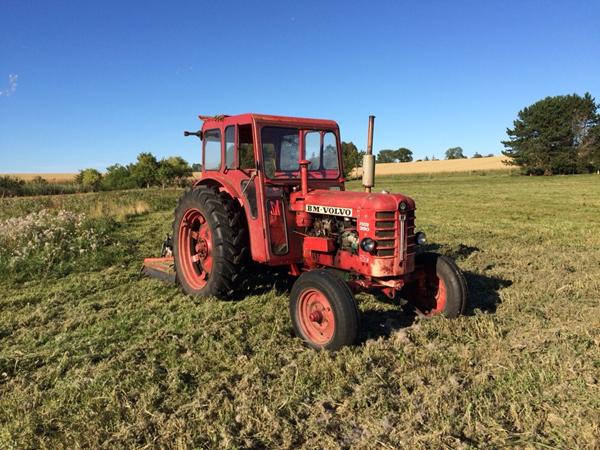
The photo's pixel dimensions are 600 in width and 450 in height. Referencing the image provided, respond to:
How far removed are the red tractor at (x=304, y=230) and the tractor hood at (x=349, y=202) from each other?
1 cm

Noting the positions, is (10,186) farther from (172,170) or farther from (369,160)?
(369,160)

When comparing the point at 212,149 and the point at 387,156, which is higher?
the point at 387,156

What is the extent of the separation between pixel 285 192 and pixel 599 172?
46.2 metres

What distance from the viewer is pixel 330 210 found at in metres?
4.48

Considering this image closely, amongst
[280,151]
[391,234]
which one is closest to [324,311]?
[391,234]

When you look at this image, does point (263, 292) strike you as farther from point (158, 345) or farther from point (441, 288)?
point (441, 288)

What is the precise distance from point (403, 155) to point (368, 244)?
111 meters

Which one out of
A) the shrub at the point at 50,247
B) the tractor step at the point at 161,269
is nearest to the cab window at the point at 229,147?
the tractor step at the point at 161,269

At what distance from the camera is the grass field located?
2.64 metres

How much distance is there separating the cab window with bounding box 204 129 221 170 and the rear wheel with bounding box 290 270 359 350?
7.41ft

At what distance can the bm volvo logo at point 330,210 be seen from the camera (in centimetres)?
432

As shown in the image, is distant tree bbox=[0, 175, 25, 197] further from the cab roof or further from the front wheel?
the front wheel

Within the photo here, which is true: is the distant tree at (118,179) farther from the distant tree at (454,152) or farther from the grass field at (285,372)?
the distant tree at (454,152)

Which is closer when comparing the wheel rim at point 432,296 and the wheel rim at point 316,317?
the wheel rim at point 316,317
